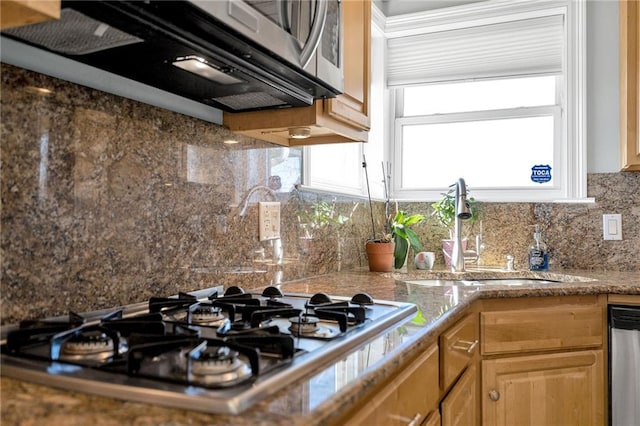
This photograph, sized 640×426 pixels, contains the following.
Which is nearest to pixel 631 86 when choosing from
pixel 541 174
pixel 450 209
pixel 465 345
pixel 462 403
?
pixel 541 174

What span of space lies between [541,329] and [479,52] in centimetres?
157

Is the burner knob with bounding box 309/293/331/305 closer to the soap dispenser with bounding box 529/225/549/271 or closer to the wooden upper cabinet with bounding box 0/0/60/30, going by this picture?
the wooden upper cabinet with bounding box 0/0/60/30

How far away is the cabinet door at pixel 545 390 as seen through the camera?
1.84 metres

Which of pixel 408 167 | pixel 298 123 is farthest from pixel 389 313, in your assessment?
pixel 408 167

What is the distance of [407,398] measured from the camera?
1.03 metres

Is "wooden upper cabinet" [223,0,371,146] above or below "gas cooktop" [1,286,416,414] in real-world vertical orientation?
above

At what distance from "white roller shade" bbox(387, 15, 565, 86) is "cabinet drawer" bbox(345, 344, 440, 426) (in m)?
1.96

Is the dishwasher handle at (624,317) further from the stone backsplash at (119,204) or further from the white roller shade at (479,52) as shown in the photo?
the white roller shade at (479,52)

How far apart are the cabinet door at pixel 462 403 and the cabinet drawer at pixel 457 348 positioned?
0.12 ft

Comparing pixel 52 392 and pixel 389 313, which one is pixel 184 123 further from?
pixel 52 392

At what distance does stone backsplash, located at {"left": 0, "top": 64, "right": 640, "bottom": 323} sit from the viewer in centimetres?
93

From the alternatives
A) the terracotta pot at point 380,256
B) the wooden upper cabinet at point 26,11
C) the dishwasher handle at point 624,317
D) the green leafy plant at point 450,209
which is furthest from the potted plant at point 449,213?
the wooden upper cabinet at point 26,11

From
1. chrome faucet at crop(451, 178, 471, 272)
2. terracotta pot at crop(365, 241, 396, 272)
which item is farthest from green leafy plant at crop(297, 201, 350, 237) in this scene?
chrome faucet at crop(451, 178, 471, 272)

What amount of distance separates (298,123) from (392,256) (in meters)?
1.09
